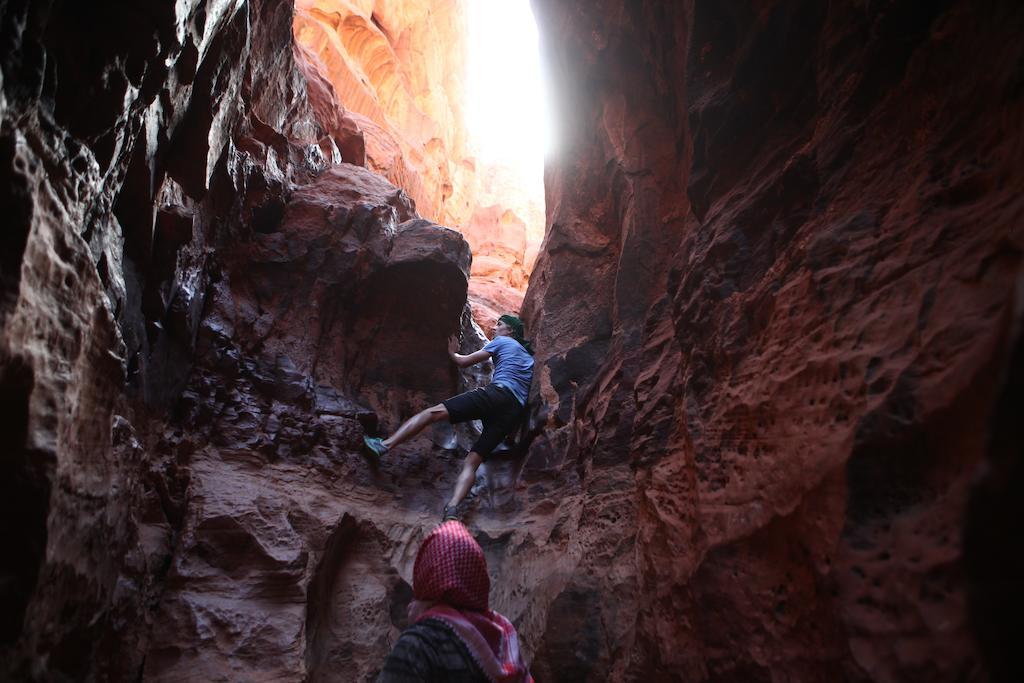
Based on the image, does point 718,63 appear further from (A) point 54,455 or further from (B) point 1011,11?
(A) point 54,455

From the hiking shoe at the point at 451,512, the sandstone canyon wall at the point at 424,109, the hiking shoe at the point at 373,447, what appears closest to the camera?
the hiking shoe at the point at 451,512

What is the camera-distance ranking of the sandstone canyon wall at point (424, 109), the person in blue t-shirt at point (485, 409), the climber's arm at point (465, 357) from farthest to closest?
the sandstone canyon wall at point (424, 109), the climber's arm at point (465, 357), the person in blue t-shirt at point (485, 409)

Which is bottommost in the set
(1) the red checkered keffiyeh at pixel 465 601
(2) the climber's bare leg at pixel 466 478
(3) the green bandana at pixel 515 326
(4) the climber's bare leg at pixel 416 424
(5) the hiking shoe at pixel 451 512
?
(1) the red checkered keffiyeh at pixel 465 601

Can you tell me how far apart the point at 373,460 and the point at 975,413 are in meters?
4.77

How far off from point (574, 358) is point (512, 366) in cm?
→ 102

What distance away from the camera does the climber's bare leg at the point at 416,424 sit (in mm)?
5750

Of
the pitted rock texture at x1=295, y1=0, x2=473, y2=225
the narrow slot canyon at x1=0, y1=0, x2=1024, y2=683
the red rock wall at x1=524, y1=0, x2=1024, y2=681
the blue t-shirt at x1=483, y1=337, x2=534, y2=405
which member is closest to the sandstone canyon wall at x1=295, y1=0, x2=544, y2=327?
the pitted rock texture at x1=295, y1=0, x2=473, y2=225

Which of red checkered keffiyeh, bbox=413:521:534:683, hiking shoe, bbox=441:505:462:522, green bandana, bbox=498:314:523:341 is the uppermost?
green bandana, bbox=498:314:523:341

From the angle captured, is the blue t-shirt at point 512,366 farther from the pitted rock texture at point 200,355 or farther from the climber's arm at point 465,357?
the pitted rock texture at point 200,355

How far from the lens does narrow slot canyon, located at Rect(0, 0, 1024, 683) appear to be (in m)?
2.02

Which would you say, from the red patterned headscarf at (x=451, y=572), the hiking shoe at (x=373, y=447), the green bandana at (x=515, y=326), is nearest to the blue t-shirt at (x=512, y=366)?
the green bandana at (x=515, y=326)

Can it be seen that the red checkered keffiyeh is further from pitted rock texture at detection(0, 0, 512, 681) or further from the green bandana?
the green bandana

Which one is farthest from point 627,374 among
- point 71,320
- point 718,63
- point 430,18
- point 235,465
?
point 430,18

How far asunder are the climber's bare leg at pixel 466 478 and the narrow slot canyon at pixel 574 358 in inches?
10.1
